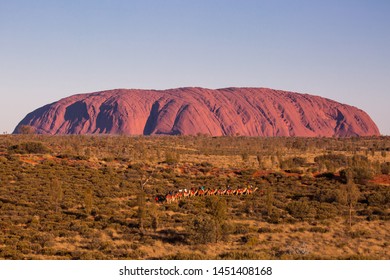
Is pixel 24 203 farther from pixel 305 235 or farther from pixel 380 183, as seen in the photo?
pixel 380 183

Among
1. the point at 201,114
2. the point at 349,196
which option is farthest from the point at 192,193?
the point at 201,114

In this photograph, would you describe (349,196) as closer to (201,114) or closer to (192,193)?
(192,193)

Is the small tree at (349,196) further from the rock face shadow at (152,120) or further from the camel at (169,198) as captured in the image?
the rock face shadow at (152,120)

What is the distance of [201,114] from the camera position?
15600 cm

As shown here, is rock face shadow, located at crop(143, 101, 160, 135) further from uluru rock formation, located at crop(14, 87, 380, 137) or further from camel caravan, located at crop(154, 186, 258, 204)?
camel caravan, located at crop(154, 186, 258, 204)

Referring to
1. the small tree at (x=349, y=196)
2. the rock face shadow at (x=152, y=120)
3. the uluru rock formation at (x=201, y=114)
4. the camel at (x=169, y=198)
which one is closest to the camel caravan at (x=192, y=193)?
the camel at (x=169, y=198)

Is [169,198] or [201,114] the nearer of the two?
[169,198]

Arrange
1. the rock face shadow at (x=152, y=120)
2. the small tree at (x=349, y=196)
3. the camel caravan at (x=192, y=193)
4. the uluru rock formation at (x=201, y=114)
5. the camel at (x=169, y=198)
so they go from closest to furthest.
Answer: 1. the small tree at (x=349, y=196)
2. the camel at (x=169, y=198)
3. the camel caravan at (x=192, y=193)
4. the uluru rock formation at (x=201, y=114)
5. the rock face shadow at (x=152, y=120)

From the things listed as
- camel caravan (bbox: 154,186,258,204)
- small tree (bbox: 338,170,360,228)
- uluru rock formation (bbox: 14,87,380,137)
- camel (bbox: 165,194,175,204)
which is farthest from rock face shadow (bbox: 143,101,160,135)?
small tree (bbox: 338,170,360,228)

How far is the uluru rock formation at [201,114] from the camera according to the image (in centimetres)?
15475

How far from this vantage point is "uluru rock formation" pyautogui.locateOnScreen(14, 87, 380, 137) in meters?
155

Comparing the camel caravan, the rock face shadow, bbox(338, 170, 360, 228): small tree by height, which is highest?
bbox(338, 170, 360, 228): small tree

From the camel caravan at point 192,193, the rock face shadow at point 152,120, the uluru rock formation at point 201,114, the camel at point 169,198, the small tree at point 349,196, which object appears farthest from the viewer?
the rock face shadow at point 152,120

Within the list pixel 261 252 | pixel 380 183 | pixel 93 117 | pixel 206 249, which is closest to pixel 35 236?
pixel 206 249
